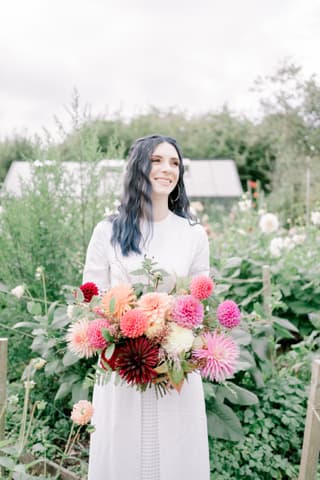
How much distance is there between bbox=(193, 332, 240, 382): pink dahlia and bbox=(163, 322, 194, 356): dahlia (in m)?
0.07

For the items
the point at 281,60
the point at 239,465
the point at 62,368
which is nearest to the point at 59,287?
the point at 62,368

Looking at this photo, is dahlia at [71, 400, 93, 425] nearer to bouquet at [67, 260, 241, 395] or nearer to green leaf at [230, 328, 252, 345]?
bouquet at [67, 260, 241, 395]

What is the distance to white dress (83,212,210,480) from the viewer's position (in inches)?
64.2

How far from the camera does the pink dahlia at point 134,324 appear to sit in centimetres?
128

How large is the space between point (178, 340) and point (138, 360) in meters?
0.12

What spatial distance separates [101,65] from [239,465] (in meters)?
9.44

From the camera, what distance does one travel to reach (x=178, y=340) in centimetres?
130

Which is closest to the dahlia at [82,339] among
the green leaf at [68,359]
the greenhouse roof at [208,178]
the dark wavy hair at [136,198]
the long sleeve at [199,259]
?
the dark wavy hair at [136,198]

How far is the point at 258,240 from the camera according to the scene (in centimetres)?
417

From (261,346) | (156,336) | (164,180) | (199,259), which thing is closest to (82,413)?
(156,336)

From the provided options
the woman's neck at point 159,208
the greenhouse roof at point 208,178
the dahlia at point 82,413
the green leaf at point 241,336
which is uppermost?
the greenhouse roof at point 208,178

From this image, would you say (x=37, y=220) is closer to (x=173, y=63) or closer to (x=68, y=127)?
(x=68, y=127)

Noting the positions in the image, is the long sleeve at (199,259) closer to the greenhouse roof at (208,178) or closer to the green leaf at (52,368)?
the green leaf at (52,368)

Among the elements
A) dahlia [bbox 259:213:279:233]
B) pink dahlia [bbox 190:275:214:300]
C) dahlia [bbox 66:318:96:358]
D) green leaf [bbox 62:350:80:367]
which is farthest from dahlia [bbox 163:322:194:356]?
dahlia [bbox 259:213:279:233]
